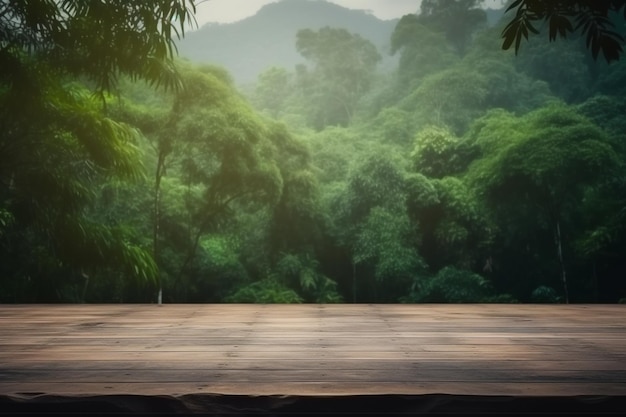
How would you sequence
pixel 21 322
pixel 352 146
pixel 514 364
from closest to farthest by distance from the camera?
pixel 514 364, pixel 21 322, pixel 352 146

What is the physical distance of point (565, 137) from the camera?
401 inches

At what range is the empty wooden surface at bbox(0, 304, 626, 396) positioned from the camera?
1.58m

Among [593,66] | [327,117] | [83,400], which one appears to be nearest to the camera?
[83,400]

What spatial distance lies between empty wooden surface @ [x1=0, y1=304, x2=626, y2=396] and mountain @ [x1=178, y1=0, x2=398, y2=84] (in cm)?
1957

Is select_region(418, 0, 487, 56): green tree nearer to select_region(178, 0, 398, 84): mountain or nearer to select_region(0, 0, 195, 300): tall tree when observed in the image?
select_region(178, 0, 398, 84): mountain

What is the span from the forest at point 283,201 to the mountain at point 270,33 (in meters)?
10.3

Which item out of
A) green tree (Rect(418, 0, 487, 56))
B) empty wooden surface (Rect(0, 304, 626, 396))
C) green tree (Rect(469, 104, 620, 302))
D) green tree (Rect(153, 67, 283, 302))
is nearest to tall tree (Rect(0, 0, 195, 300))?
green tree (Rect(153, 67, 283, 302))

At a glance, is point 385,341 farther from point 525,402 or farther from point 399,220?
point 399,220

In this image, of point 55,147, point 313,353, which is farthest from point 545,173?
point 313,353

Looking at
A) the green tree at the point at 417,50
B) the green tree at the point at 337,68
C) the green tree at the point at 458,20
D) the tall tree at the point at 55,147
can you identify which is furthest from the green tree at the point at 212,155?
the green tree at the point at 458,20

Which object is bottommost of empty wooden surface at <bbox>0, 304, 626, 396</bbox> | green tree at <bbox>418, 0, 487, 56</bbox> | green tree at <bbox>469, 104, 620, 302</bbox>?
green tree at <bbox>469, 104, 620, 302</bbox>

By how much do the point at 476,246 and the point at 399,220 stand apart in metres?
1.56

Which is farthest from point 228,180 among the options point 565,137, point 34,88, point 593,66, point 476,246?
point 593,66

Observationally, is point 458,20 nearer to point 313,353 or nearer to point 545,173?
point 545,173
